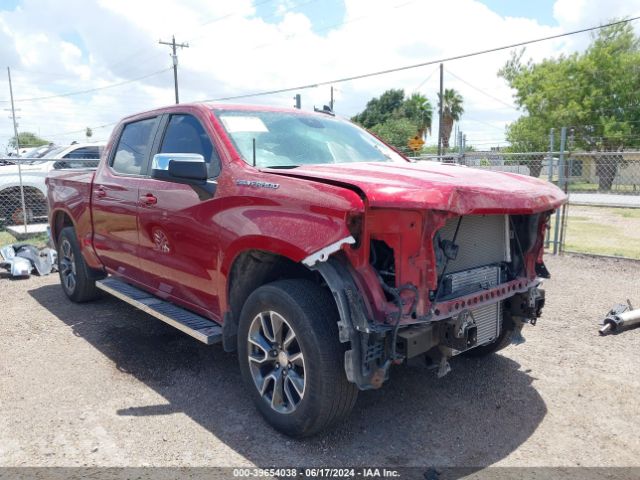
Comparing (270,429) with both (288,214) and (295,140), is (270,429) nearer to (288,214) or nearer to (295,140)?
(288,214)

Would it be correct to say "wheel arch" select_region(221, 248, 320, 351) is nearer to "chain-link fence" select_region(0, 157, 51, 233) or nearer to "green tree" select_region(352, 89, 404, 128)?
"chain-link fence" select_region(0, 157, 51, 233)

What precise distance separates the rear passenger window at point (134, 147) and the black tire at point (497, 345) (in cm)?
324

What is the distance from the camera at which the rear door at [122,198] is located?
Result: 466 centimetres

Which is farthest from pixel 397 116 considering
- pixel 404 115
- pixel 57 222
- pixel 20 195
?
pixel 57 222

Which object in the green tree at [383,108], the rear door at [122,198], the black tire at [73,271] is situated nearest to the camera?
the rear door at [122,198]

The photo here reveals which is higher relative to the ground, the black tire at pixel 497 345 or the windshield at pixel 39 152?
the windshield at pixel 39 152

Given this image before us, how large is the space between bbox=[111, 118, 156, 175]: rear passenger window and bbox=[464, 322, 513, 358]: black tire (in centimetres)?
324

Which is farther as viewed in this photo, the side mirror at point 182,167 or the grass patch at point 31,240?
the grass patch at point 31,240

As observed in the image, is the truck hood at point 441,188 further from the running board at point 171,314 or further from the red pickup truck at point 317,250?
the running board at point 171,314

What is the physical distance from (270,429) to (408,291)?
1338 millimetres

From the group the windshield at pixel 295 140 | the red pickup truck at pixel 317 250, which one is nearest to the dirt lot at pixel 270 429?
the red pickup truck at pixel 317 250

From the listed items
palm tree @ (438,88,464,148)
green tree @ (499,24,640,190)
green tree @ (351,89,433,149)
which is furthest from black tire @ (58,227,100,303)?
palm tree @ (438,88,464,148)

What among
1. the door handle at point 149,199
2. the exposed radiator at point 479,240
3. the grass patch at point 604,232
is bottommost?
the grass patch at point 604,232

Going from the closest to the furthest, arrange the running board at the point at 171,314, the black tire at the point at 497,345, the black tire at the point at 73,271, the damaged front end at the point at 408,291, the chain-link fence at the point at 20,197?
the damaged front end at the point at 408,291 → the running board at the point at 171,314 → the black tire at the point at 497,345 → the black tire at the point at 73,271 → the chain-link fence at the point at 20,197
